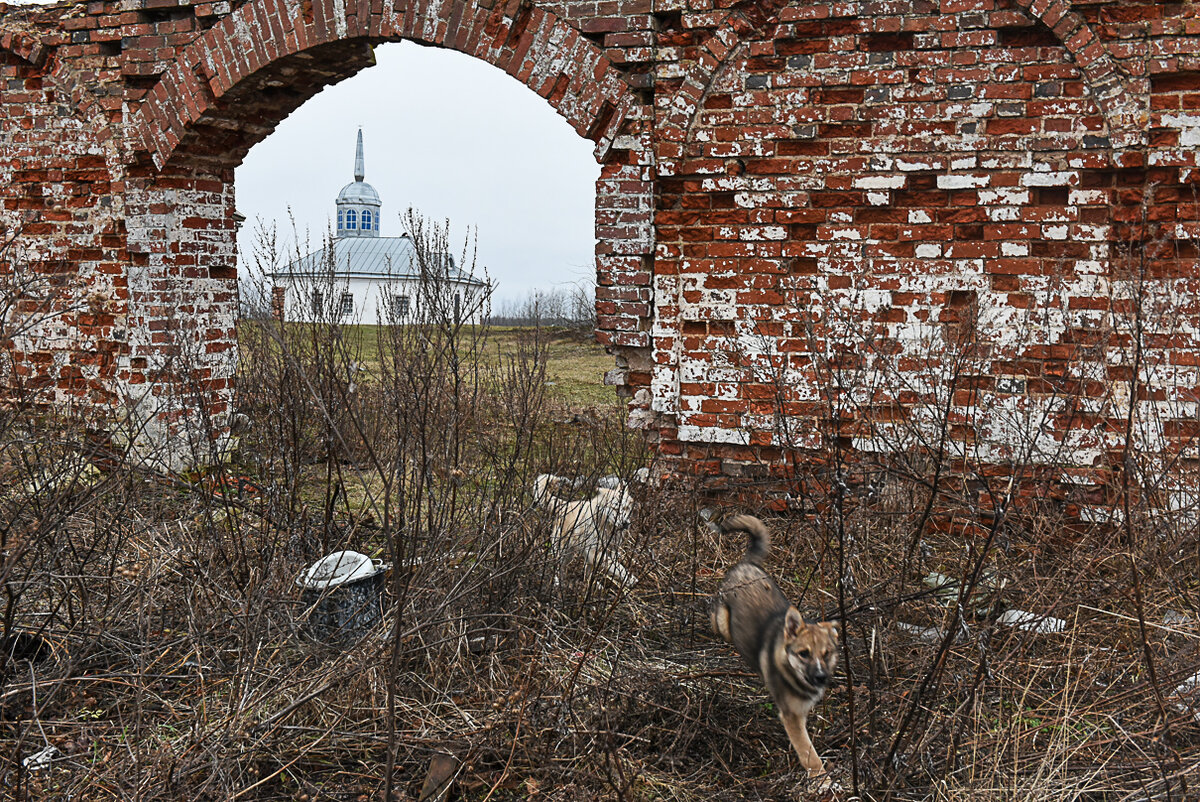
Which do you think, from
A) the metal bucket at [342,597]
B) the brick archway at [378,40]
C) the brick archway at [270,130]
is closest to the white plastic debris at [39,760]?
the metal bucket at [342,597]

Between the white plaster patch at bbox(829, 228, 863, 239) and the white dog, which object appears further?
the white plaster patch at bbox(829, 228, 863, 239)

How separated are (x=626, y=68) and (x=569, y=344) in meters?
14.2

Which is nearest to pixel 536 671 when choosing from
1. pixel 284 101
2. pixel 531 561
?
pixel 531 561

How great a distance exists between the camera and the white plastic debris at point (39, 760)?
277 cm

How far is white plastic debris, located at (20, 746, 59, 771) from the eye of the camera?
9.09 ft

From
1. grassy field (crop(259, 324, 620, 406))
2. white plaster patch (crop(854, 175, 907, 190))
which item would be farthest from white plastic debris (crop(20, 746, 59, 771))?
white plaster patch (crop(854, 175, 907, 190))

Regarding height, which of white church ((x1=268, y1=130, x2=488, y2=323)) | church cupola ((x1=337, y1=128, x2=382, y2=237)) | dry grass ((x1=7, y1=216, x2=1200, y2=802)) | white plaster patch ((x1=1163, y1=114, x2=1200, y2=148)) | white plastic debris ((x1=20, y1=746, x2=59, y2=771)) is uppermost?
church cupola ((x1=337, y1=128, x2=382, y2=237))

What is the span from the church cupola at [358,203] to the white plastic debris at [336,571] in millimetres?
63377

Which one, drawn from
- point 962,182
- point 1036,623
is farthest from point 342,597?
point 962,182

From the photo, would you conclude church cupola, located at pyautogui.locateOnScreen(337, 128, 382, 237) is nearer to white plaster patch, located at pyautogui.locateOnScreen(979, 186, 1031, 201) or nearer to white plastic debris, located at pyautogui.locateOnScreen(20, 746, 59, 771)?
white plaster patch, located at pyautogui.locateOnScreen(979, 186, 1031, 201)

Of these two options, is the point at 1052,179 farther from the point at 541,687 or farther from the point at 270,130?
the point at 270,130

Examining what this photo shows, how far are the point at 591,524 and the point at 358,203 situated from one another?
65044 mm

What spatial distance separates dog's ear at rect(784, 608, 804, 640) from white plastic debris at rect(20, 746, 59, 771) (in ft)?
7.02

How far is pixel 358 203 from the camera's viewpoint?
65.6m
